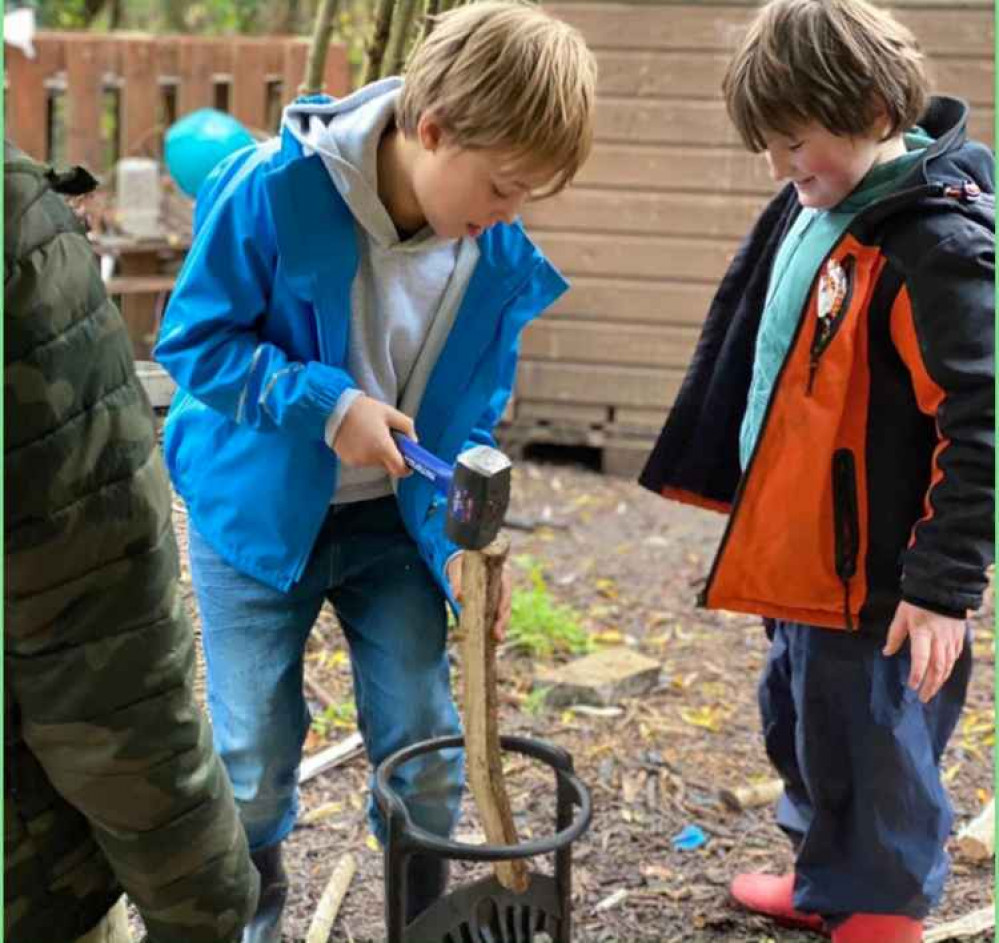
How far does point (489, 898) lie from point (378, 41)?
91.9 inches

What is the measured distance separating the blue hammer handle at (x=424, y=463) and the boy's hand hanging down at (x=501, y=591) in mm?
173

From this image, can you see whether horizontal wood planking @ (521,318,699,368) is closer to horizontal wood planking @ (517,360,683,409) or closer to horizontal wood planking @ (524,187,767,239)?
horizontal wood planking @ (517,360,683,409)

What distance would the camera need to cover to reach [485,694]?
2.34 metres

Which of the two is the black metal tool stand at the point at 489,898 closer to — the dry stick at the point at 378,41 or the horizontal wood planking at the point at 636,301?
the dry stick at the point at 378,41

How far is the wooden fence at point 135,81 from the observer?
25.0 feet

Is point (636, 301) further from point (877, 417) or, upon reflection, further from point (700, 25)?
point (877, 417)

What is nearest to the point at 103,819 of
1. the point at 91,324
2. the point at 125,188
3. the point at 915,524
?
the point at 91,324

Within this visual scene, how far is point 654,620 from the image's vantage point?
527 cm

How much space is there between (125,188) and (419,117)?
5.25m

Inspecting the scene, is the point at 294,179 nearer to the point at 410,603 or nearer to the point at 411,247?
the point at 411,247

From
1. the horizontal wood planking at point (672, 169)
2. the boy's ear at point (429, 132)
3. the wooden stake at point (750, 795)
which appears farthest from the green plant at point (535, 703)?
the horizontal wood planking at point (672, 169)

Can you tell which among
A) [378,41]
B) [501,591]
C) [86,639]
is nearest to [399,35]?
[378,41]

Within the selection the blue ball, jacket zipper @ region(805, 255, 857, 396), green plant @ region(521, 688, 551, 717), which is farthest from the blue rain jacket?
the blue ball

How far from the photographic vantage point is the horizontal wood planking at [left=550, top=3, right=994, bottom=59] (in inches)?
257
